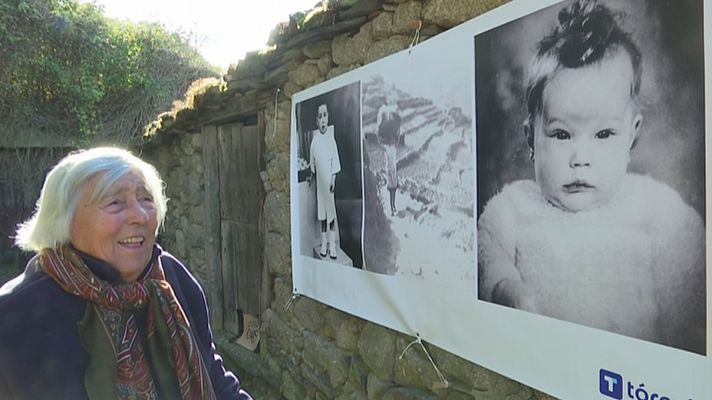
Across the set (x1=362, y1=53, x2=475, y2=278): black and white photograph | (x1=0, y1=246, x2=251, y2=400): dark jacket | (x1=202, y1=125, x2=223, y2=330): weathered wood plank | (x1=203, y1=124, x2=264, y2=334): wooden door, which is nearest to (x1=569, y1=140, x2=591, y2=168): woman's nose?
(x1=362, y1=53, x2=475, y2=278): black and white photograph

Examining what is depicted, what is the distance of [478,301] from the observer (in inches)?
78.1

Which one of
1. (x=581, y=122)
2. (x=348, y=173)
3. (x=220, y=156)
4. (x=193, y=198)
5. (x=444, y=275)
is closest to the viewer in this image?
(x=581, y=122)

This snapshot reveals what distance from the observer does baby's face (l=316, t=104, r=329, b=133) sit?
9.87 ft

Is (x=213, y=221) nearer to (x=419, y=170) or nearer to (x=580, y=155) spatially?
(x=419, y=170)

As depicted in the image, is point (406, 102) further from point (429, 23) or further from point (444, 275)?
point (444, 275)

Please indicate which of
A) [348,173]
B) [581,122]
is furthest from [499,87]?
[348,173]

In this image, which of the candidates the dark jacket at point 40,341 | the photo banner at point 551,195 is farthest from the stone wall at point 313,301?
the dark jacket at point 40,341

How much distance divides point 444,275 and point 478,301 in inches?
8.7

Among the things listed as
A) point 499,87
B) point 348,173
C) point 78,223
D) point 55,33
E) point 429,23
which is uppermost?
point 55,33

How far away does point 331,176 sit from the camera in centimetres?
300

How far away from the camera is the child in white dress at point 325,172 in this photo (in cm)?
297

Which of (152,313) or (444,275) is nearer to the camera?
(152,313)

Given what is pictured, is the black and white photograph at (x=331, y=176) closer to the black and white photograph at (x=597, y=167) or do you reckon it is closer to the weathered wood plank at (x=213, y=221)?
the black and white photograph at (x=597, y=167)

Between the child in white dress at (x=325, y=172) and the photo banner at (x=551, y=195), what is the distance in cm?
32
